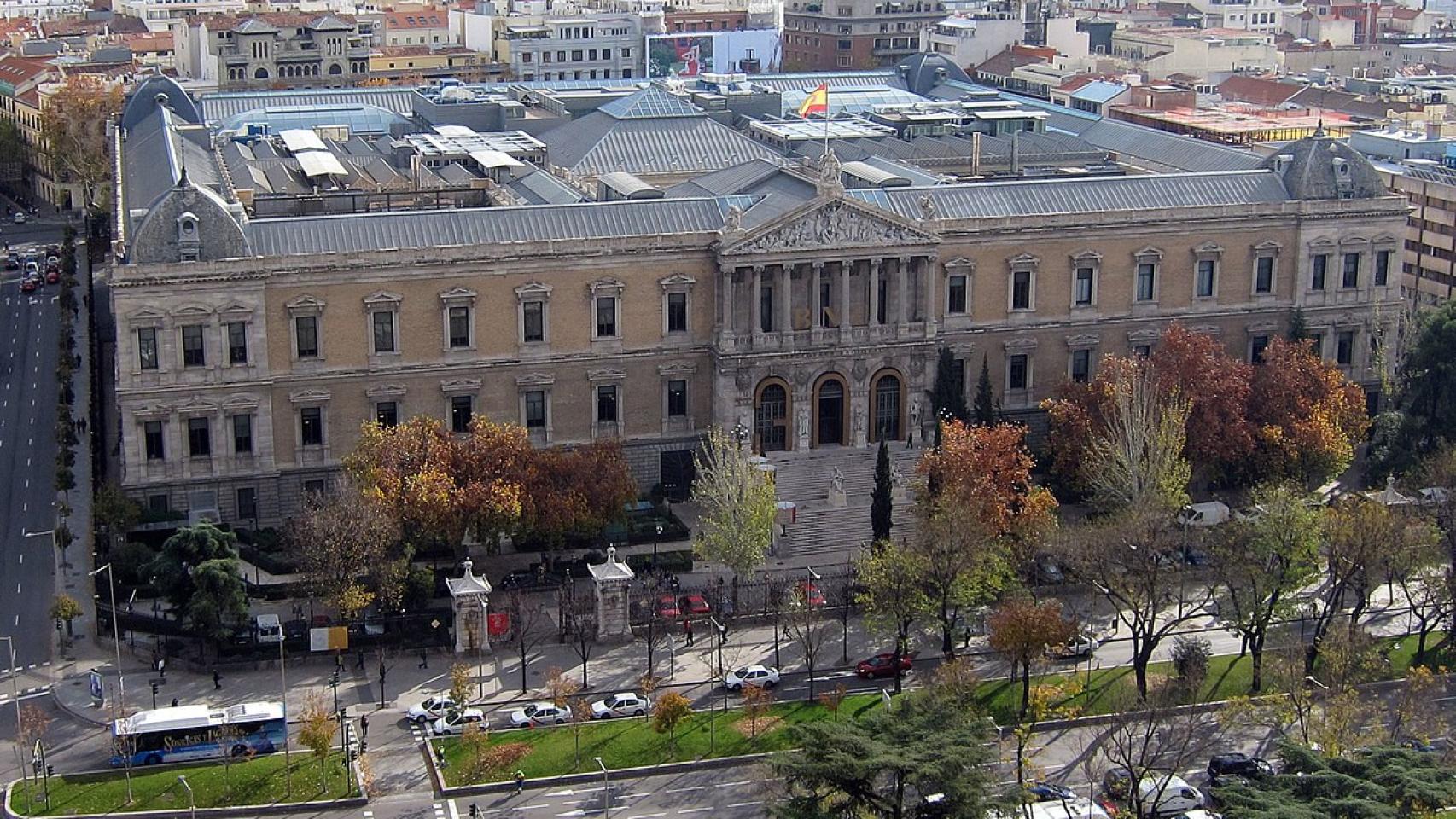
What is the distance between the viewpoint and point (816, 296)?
4599 inches

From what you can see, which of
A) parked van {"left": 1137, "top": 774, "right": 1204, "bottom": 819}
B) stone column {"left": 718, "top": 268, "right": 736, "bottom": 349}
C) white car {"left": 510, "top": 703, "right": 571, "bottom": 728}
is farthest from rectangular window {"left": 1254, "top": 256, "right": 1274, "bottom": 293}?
white car {"left": 510, "top": 703, "right": 571, "bottom": 728}

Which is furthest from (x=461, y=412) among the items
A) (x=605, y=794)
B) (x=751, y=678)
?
(x=605, y=794)

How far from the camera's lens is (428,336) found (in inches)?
4432

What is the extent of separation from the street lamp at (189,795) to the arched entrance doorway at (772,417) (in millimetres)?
44726

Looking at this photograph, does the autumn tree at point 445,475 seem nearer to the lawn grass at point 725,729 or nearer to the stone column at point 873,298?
the lawn grass at point 725,729

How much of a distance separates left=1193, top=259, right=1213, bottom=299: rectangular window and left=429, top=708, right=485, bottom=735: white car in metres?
58.3

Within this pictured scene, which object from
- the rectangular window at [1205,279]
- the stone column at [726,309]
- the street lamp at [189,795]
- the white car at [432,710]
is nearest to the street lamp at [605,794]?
the white car at [432,710]

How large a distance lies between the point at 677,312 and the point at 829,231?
9935 mm

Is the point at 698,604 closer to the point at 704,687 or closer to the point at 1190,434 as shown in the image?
the point at 704,687

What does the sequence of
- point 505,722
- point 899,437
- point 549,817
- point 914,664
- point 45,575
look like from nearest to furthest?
point 549,817 < point 505,722 < point 914,664 < point 45,575 < point 899,437

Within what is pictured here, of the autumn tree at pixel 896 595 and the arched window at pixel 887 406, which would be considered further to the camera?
the arched window at pixel 887 406

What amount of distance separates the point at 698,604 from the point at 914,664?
11795mm

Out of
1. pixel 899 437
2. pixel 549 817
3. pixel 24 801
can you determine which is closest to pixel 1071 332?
pixel 899 437

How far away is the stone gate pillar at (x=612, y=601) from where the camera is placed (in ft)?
322
